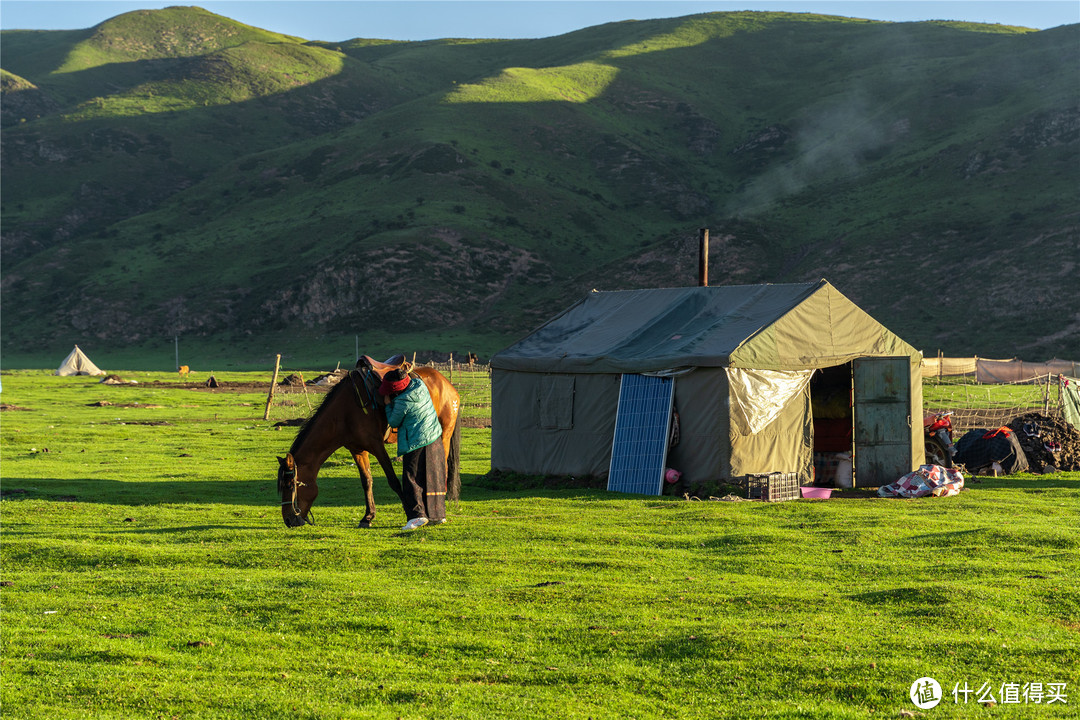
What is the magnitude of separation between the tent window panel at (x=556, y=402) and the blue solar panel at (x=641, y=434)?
Answer: 1.37m

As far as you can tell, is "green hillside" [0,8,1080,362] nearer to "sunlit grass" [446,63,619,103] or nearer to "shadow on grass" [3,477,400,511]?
"sunlit grass" [446,63,619,103]

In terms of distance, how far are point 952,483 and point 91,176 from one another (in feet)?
468

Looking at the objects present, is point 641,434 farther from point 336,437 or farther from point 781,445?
point 336,437

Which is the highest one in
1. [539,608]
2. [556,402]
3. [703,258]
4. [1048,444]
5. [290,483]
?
[703,258]

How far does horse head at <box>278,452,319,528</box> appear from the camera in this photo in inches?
615

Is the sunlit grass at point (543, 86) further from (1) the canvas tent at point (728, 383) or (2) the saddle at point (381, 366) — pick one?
(2) the saddle at point (381, 366)

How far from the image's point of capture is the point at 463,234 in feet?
359

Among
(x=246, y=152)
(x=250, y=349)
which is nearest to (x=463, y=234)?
(x=250, y=349)

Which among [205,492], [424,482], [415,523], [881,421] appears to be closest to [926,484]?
[881,421]

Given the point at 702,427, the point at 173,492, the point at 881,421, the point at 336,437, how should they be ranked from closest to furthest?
the point at 336,437 < the point at 702,427 < the point at 173,492 < the point at 881,421

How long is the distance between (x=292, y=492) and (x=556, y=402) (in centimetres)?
796

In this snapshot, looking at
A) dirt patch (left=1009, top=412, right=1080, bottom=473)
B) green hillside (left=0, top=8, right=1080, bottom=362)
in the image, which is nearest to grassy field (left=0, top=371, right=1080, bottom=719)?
dirt patch (left=1009, top=412, right=1080, bottom=473)

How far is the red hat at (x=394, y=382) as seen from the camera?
617 inches

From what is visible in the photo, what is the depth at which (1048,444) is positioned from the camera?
24.6m
